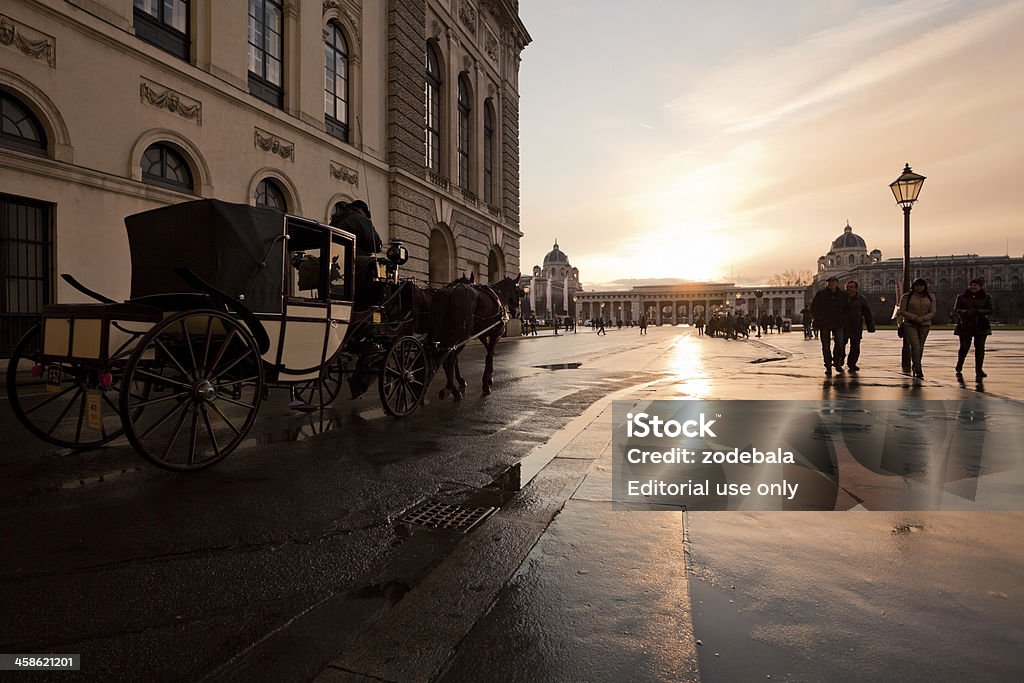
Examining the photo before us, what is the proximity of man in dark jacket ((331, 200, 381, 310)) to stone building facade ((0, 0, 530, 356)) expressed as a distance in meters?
5.44

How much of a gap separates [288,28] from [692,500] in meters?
19.0

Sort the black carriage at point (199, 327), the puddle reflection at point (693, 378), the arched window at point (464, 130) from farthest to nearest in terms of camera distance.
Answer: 1. the arched window at point (464, 130)
2. the puddle reflection at point (693, 378)
3. the black carriage at point (199, 327)

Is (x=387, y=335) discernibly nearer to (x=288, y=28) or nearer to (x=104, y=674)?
(x=104, y=674)

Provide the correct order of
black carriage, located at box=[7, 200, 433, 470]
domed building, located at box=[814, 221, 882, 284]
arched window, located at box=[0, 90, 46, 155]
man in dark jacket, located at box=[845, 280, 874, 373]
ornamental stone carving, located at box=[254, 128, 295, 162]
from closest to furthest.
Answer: black carriage, located at box=[7, 200, 433, 470], arched window, located at box=[0, 90, 46, 155], man in dark jacket, located at box=[845, 280, 874, 373], ornamental stone carving, located at box=[254, 128, 295, 162], domed building, located at box=[814, 221, 882, 284]

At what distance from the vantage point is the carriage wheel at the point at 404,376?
6.66m

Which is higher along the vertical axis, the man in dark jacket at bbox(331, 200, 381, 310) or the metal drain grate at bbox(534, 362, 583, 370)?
the man in dark jacket at bbox(331, 200, 381, 310)

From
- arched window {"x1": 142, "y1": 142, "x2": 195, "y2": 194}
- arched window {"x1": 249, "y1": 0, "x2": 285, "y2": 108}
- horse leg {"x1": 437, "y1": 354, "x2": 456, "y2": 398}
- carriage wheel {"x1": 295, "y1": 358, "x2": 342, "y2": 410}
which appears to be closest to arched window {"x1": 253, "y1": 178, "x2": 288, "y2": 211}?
arched window {"x1": 142, "y1": 142, "x2": 195, "y2": 194}

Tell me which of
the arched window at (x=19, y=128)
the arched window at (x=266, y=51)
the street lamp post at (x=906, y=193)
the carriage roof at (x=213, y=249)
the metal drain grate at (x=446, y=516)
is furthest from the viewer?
the arched window at (x=266, y=51)

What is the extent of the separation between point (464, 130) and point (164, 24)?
684 inches

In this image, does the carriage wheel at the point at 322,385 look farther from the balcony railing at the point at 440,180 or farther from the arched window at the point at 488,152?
the arched window at the point at 488,152

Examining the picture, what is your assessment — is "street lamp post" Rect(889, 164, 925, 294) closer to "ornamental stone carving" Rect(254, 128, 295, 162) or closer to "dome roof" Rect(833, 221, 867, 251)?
"ornamental stone carving" Rect(254, 128, 295, 162)

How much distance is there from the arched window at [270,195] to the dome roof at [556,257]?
15598 cm

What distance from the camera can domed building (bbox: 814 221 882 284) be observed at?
5797 inches

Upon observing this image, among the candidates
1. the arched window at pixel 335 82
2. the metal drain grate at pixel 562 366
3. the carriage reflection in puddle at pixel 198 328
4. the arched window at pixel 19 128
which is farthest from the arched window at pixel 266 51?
the carriage reflection in puddle at pixel 198 328
